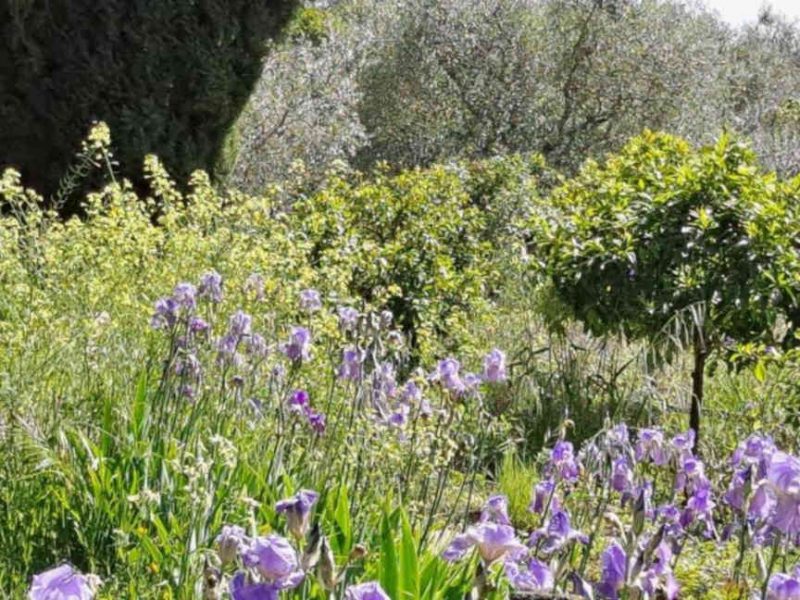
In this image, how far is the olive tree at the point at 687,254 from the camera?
5391 mm

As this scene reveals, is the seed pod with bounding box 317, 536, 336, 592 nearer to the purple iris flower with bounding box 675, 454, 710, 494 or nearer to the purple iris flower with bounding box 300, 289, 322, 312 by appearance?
the purple iris flower with bounding box 675, 454, 710, 494

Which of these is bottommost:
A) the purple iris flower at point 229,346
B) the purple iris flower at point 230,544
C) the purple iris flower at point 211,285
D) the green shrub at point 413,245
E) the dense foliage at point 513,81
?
the purple iris flower at point 230,544

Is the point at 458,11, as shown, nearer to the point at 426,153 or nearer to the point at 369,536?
the point at 426,153

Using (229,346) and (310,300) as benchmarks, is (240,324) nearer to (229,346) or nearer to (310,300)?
(229,346)

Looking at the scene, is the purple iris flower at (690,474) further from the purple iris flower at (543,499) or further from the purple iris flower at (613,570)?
the purple iris flower at (613,570)

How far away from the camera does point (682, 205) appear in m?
5.64

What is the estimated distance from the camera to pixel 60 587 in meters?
1.39

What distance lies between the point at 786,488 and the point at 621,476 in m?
0.80

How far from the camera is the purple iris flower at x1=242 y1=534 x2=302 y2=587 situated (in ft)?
4.77

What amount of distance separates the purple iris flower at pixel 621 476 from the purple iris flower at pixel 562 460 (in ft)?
0.62

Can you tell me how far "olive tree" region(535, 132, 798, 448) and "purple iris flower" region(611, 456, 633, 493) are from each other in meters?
2.60

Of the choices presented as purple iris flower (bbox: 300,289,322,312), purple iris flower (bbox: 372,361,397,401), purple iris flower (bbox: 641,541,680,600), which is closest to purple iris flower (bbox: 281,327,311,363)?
purple iris flower (bbox: 372,361,397,401)

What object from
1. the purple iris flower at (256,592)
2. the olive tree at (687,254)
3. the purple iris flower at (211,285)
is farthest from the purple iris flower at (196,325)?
the olive tree at (687,254)

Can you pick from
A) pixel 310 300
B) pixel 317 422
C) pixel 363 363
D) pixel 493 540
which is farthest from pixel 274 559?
pixel 310 300
